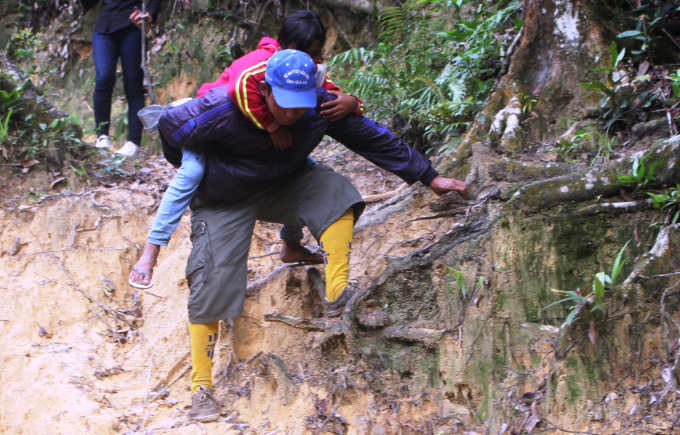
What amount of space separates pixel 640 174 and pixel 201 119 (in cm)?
226

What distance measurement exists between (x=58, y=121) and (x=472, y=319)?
15.0 feet

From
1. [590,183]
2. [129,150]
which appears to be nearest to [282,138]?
[590,183]

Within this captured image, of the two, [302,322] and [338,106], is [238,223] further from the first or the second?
[338,106]

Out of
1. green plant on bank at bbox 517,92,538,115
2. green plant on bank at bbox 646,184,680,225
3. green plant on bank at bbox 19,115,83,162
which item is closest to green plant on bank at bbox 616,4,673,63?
green plant on bank at bbox 517,92,538,115

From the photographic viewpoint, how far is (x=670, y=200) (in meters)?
2.70

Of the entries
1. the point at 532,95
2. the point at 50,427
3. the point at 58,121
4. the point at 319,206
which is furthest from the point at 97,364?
the point at 532,95

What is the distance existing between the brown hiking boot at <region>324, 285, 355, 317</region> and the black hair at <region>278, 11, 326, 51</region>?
1.50 meters

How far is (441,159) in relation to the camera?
4121 millimetres

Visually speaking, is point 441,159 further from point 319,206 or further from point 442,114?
point 319,206

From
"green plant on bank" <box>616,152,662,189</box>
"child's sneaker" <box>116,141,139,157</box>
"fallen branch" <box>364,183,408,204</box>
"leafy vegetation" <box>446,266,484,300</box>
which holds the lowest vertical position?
"leafy vegetation" <box>446,266,484,300</box>

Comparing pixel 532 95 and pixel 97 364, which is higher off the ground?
pixel 532 95

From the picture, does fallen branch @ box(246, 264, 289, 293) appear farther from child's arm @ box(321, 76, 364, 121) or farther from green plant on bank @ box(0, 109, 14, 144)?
green plant on bank @ box(0, 109, 14, 144)

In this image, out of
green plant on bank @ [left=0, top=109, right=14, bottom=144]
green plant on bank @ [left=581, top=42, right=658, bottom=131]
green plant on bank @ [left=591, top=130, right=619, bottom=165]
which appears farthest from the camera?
green plant on bank @ [left=0, top=109, right=14, bottom=144]

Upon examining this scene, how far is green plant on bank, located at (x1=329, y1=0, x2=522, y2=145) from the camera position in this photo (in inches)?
185
